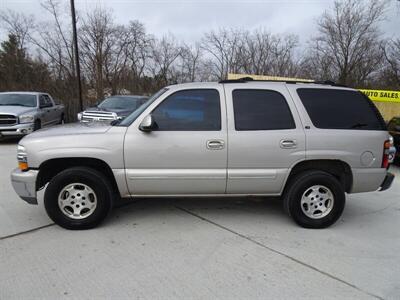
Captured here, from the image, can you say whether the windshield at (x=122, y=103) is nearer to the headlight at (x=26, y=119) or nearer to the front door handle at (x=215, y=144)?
the headlight at (x=26, y=119)

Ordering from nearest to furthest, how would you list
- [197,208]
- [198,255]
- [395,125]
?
[198,255] → [197,208] → [395,125]

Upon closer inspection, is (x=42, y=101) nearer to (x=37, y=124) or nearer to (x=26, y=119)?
(x=37, y=124)

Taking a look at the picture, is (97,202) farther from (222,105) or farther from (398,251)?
(398,251)

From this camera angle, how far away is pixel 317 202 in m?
4.09

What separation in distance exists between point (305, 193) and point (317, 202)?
0.70 feet

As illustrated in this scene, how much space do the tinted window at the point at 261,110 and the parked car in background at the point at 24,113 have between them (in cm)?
924

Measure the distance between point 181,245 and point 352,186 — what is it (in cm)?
239

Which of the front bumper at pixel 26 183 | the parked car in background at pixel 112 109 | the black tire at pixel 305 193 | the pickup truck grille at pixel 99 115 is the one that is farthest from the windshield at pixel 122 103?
the black tire at pixel 305 193

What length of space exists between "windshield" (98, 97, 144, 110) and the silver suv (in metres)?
8.00

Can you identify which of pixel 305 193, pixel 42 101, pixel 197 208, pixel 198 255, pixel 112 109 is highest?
pixel 42 101

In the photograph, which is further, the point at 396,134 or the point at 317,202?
the point at 396,134

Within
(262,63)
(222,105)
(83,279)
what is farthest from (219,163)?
(262,63)

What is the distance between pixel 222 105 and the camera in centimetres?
394

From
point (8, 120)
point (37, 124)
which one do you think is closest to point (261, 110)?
point (8, 120)
